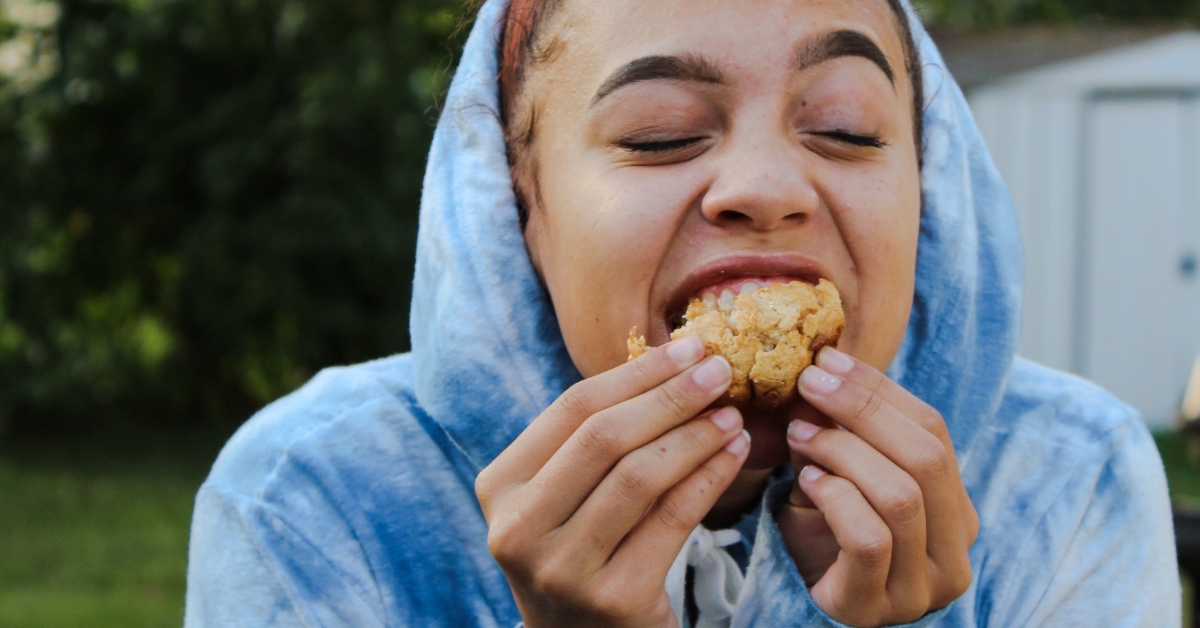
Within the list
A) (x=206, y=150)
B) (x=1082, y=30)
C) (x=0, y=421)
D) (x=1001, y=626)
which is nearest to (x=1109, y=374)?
(x=1082, y=30)

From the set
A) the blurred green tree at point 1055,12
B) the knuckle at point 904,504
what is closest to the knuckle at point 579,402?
the knuckle at point 904,504

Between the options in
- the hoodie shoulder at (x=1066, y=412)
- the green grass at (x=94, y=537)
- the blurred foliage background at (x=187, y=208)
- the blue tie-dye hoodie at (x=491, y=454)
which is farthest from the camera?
the blurred foliage background at (x=187, y=208)

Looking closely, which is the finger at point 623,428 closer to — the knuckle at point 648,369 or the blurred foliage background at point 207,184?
the knuckle at point 648,369

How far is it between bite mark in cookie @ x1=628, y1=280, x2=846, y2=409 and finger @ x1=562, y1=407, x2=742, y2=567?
0.09m

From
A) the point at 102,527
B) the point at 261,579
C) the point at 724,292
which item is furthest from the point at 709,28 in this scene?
the point at 102,527

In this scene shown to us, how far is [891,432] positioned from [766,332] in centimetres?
22

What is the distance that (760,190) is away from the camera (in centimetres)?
160

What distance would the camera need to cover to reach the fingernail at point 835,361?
5.18 ft

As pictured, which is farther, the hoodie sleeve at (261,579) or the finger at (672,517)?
the hoodie sleeve at (261,579)

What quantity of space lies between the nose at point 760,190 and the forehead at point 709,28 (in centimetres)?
13

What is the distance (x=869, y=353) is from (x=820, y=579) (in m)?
0.36

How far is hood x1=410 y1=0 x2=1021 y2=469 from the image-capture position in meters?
1.92

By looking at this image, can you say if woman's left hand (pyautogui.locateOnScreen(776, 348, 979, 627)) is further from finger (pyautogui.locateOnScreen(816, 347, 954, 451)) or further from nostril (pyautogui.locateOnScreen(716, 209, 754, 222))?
nostril (pyautogui.locateOnScreen(716, 209, 754, 222))

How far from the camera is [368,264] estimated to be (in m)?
8.80
